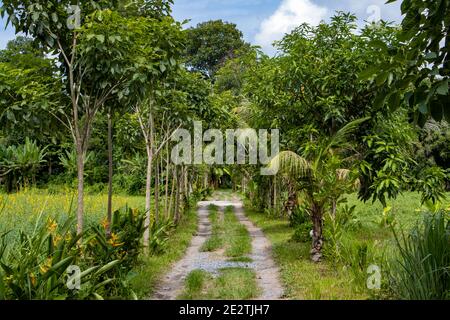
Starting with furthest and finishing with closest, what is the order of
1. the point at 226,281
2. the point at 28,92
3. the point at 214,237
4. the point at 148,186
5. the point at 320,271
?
the point at 214,237 → the point at 148,186 → the point at 320,271 → the point at 226,281 → the point at 28,92

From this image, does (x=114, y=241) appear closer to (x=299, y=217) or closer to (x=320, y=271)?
(x=320, y=271)

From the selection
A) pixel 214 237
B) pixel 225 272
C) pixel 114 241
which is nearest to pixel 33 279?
pixel 114 241

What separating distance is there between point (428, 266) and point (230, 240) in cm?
702

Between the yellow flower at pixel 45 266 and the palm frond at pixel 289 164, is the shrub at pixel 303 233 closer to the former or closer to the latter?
the palm frond at pixel 289 164

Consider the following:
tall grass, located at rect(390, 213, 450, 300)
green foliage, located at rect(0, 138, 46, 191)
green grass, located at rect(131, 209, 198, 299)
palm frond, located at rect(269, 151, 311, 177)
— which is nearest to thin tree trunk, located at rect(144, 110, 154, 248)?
green grass, located at rect(131, 209, 198, 299)

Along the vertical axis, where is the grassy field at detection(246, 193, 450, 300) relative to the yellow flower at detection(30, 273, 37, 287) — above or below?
below

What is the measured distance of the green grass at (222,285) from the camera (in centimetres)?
597

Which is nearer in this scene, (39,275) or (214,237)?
(39,275)

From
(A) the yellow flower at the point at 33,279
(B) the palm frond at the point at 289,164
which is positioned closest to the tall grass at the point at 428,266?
(A) the yellow flower at the point at 33,279

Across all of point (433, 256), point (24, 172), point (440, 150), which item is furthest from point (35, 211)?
point (440, 150)

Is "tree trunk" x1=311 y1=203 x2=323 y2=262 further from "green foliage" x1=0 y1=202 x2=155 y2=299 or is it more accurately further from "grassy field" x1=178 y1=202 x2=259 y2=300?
"green foliage" x1=0 y1=202 x2=155 y2=299

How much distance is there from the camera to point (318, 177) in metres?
7.89

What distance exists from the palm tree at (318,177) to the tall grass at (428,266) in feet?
10.1

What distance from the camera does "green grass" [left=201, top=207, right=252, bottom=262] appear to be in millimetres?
9539
